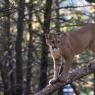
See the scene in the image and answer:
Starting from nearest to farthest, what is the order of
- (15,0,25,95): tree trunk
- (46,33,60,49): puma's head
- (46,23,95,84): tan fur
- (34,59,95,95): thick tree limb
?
(34,59,95,95): thick tree limb
(46,33,60,49): puma's head
(46,23,95,84): tan fur
(15,0,25,95): tree trunk

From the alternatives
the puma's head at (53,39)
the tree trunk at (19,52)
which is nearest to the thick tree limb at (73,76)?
the puma's head at (53,39)

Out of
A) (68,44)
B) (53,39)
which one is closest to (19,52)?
(68,44)

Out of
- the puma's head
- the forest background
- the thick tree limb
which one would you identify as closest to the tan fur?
the puma's head

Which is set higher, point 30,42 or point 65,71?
point 30,42

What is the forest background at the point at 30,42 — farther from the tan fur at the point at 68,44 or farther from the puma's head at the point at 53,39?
the puma's head at the point at 53,39

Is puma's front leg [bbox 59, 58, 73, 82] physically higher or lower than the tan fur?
lower

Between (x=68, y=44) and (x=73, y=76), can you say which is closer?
(x=73, y=76)

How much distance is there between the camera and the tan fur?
28.1 ft

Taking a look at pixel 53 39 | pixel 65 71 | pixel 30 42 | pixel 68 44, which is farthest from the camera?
pixel 30 42

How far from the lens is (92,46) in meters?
9.35

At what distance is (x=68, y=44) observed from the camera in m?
9.05

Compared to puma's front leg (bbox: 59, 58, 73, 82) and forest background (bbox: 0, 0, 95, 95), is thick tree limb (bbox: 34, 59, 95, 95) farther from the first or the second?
forest background (bbox: 0, 0, 95, 95)

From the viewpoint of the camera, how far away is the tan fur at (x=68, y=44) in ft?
28.1

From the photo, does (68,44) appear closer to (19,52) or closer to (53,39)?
(53,39)
